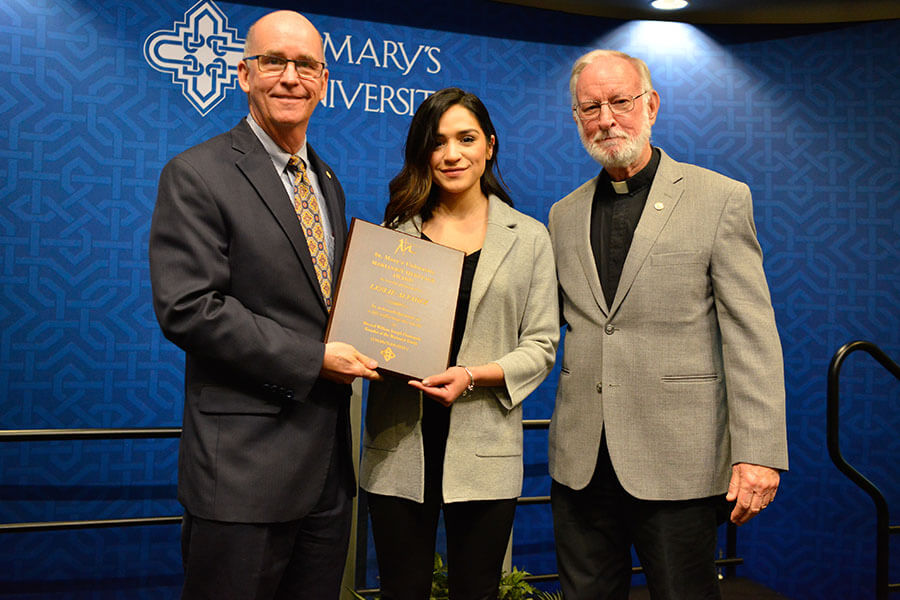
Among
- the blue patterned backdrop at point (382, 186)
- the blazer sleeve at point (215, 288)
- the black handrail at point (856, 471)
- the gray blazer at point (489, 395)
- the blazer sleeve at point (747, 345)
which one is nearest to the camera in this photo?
the blazer sleeve at point (215, 288)

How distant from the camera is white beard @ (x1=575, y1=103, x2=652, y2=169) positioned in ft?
6.98

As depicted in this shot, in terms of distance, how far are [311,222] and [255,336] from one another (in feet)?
1.21

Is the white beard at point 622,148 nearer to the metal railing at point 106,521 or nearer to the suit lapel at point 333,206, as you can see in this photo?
the suit lapel at point 333,206

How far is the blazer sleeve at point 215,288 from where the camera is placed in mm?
1673

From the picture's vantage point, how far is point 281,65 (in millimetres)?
1895

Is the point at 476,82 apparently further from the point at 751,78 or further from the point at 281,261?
the point at 281,261

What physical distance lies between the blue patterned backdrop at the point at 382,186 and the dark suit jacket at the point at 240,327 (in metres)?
1.66

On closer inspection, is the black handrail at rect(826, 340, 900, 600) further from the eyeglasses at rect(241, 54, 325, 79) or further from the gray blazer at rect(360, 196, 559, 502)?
the eyeglasses at rect(241, 54, 325, 79)

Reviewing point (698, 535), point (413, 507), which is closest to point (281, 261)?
point (413, 507)

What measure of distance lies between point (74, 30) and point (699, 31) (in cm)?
353

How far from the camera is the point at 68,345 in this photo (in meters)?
3.66

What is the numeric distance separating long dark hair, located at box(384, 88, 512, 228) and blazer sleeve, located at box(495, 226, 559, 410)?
34 cm

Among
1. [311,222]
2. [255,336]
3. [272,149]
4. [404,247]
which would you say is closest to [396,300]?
[404,247]

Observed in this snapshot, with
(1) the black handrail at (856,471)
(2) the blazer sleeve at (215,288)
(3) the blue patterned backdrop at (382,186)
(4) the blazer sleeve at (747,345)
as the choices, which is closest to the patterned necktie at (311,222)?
(2) the blazer sleeve at (215,288)
